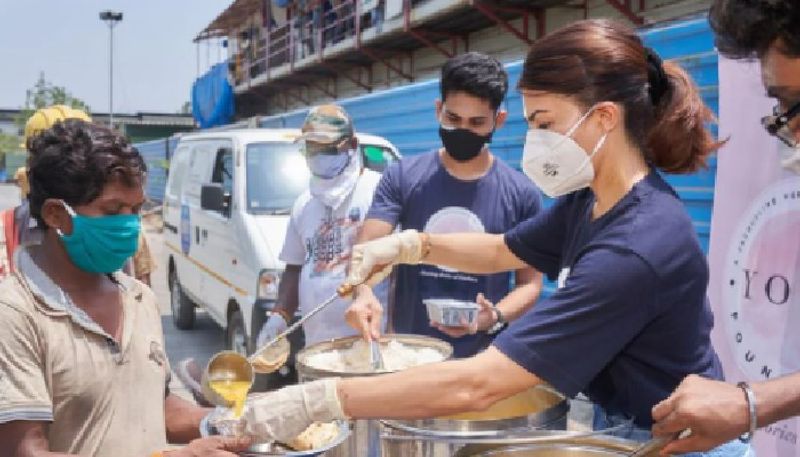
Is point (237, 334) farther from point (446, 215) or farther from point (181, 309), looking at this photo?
point (446, 215)

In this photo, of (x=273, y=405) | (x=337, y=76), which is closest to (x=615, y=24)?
(x=273, y=405)

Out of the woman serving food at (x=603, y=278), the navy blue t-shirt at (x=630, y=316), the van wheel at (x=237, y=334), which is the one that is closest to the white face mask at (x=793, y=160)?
the woman serving food at (x=603, y=278)

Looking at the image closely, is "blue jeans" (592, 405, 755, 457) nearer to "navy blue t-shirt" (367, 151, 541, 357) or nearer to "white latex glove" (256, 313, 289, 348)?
"navy blue t-shirt" (367, 151, 541, 357)

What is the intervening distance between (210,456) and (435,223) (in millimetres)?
1555

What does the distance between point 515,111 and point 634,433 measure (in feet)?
14.3

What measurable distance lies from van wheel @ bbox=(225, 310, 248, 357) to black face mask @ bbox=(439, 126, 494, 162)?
114 inches

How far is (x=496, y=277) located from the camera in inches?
113

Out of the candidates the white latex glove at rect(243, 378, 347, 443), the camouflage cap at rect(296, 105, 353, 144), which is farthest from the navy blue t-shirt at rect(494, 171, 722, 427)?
the camouflage cap at rect(296, 105, 353, 144)

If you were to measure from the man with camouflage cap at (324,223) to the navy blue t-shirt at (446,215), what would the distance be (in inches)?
14.2

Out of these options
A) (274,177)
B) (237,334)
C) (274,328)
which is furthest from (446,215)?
(237,334)

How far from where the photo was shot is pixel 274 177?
18.3ft

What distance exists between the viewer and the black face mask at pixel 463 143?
2838mm

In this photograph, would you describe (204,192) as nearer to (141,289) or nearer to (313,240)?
(313,240)

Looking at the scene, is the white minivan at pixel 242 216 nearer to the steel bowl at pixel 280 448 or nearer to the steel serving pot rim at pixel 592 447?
the steel bowl at pixel 280 448
